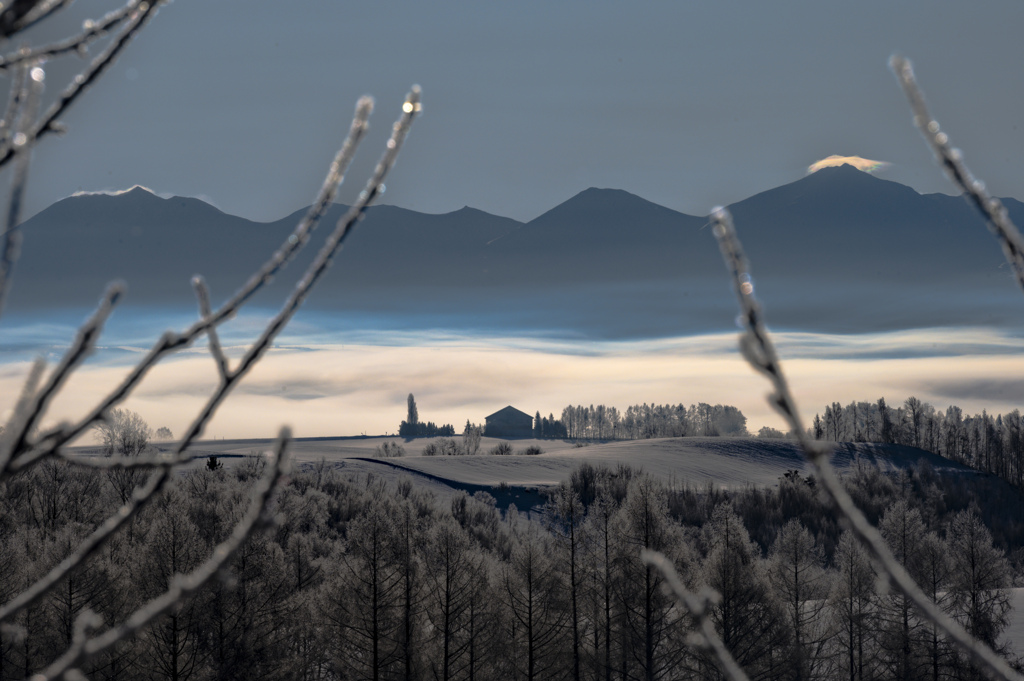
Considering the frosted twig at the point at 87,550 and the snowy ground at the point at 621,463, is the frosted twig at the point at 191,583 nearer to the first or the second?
the frosted twig at the point at 87,550

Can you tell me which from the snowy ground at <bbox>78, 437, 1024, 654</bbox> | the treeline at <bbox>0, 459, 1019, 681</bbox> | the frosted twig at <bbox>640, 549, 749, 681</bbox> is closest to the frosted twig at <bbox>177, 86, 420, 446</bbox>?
the frosted twig at <bbox>640, 549, 749, 681</bbox>

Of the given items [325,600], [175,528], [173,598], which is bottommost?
[325,600]

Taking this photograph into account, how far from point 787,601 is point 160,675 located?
32.8 m

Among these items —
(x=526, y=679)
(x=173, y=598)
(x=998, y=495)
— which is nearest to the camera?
(x=173, y=598)

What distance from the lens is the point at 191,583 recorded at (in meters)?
1.85

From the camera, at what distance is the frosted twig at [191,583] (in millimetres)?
1863

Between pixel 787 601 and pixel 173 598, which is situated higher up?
pixel 173 598

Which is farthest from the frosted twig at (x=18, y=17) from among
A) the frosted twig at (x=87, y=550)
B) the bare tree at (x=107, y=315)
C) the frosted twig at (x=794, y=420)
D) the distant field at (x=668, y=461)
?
the distant field at (x=668, y=461)

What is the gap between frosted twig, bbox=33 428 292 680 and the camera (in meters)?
1.86

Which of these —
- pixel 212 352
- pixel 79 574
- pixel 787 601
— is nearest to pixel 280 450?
pixel 212 352

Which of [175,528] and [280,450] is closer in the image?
[280,450]

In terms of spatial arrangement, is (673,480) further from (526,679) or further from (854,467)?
(526,679)

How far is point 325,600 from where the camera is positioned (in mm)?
42156

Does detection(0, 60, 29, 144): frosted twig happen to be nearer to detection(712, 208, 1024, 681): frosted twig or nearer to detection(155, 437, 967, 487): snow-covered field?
detection(712, 208, 1024, 681): frosted twig
